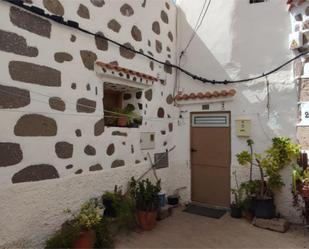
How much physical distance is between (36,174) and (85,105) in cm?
109

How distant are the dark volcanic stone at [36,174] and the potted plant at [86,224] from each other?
0.54 m

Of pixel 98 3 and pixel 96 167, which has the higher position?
pixel 98 3

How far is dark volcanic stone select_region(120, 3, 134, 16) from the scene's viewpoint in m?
4.40

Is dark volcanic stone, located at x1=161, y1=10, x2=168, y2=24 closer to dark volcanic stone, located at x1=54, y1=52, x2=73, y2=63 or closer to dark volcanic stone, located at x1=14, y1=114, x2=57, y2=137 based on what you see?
dark volcanic stone, located at x1=54, y1=52, x2=73, y2=63

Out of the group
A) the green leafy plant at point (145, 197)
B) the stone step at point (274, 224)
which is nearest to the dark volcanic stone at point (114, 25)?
the green leafy plant at point (145, 197)

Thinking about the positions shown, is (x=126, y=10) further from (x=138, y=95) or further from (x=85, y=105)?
(x=85, y=105)

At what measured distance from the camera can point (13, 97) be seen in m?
2.98

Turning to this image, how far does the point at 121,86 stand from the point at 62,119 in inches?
50.1

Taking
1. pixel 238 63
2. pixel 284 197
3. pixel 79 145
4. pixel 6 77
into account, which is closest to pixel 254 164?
pixel 284 197

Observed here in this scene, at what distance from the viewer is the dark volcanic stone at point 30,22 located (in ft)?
9.83

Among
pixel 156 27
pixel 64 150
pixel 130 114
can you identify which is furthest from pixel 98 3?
pixel 64 150

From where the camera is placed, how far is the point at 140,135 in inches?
187

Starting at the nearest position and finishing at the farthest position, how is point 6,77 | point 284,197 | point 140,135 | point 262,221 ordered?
point 6,77 → point 262,221 → point 284,197 → point 140,135

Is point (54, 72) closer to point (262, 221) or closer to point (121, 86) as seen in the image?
point (121, 86)
